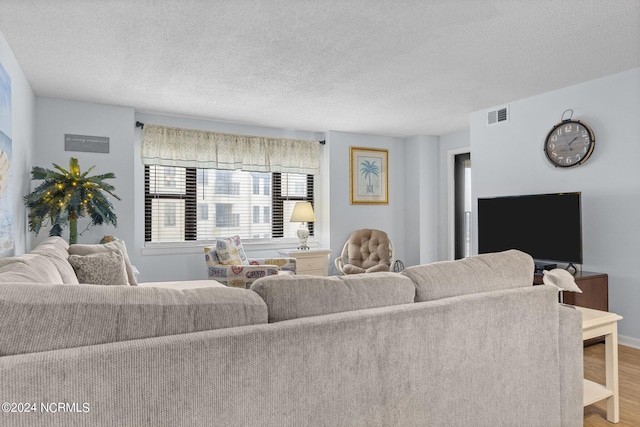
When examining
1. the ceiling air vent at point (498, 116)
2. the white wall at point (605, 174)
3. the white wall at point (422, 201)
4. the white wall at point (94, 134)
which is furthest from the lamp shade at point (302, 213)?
the white wall at point (605, 174)

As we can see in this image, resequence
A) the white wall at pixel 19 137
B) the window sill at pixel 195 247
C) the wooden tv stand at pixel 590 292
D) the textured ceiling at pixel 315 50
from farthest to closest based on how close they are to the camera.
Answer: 1. the window sill at pixel 195 247
2. the wooden tv stand at pixel 590 292
3. the white wall at pixel 19 137
4. the textured ceiling at pixel 315 50

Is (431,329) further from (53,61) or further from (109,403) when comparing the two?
(53,61)

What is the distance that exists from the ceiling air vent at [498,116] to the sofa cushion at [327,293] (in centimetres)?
385

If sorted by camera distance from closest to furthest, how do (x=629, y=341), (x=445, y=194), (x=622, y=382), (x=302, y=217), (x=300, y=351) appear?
(x=300, y=351) → (x=622, y=382) → (x=629, y=341) → (x=302, y=217) → (x=445, y=194)

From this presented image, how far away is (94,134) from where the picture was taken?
4.57 m

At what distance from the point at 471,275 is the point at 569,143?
123 inches

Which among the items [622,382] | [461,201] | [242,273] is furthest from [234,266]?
A: [461,201]

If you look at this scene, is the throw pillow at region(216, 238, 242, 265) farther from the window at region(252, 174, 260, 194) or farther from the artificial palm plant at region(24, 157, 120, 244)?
the window at region(252, 174, 260, 194)

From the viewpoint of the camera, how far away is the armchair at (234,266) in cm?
415

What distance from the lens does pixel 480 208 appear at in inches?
181

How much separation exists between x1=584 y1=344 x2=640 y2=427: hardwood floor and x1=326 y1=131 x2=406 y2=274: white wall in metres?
3.42

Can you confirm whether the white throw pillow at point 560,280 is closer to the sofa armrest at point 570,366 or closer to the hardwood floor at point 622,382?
the sofa armrest at point 570,366

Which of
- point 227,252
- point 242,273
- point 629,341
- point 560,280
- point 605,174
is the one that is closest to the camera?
point 560,280

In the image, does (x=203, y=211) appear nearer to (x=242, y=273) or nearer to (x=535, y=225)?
(x=242, y=273)
